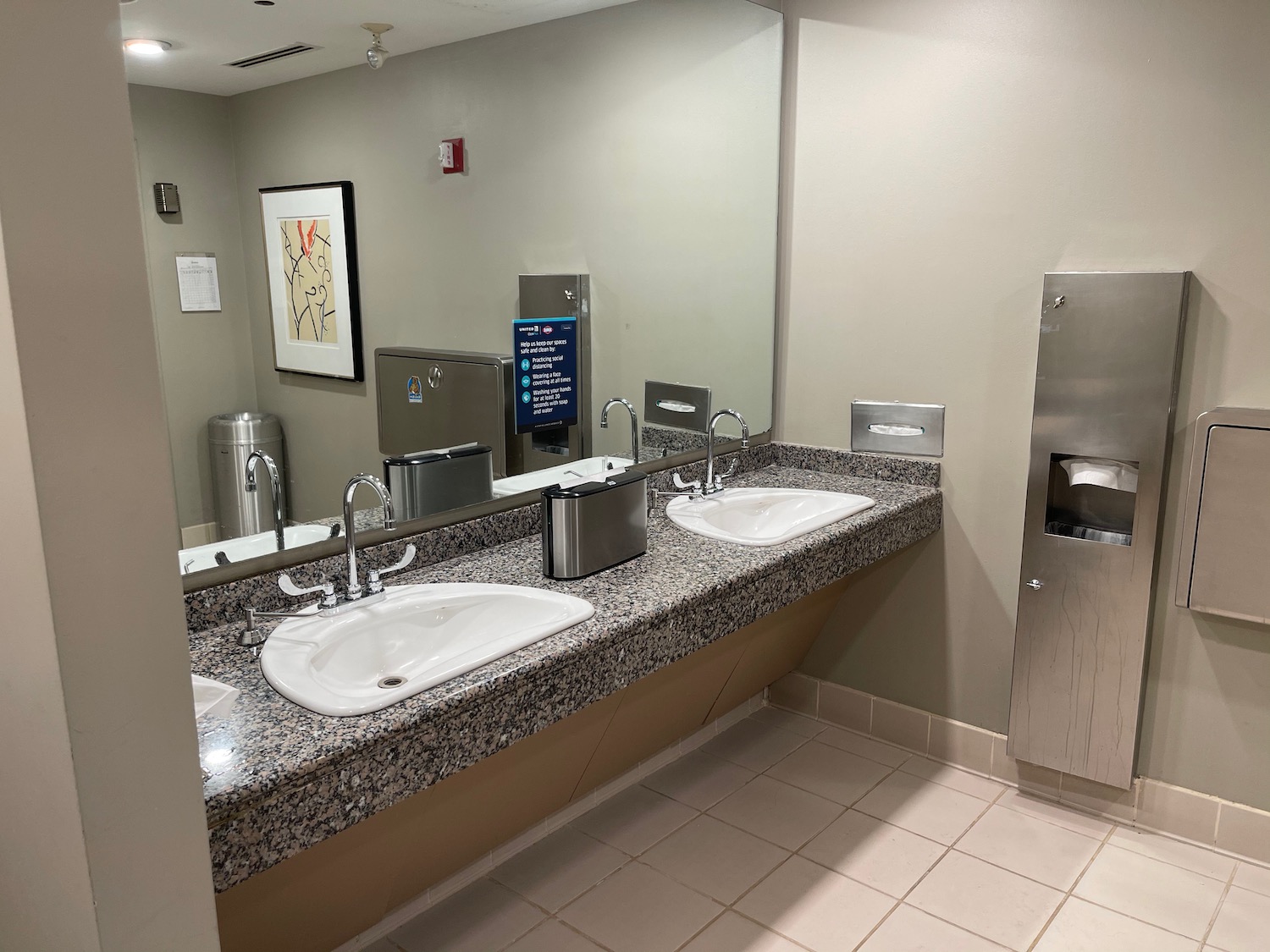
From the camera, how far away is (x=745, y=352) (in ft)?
10.1

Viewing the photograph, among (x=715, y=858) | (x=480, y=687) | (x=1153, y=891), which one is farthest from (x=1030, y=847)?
(x=480, y=687)

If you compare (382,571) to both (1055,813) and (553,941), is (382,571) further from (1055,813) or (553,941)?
(1055,813)

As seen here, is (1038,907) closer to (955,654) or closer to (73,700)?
(955,654)

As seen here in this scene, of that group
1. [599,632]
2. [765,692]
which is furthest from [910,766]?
[599,632]

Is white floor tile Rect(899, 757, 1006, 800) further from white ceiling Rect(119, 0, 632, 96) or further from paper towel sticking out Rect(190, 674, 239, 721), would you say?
white ceiling Rect(119, 0, 632, 96)

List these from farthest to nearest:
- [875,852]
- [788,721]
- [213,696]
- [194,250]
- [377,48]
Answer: [788,721], [875,852], [377,48], [194,250], [213,696]

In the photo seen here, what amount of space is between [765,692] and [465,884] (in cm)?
139

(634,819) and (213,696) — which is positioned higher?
(213,696)

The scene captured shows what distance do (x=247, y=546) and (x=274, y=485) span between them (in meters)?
0.13

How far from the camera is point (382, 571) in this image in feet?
6.60

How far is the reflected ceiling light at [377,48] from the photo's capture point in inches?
74.6

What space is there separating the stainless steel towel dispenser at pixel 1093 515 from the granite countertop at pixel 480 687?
47 cm

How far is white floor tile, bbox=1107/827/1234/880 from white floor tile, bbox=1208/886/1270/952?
0.09 meters

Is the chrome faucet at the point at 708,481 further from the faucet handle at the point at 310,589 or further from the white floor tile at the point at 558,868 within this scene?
the faucet handle at the point at 310,589
